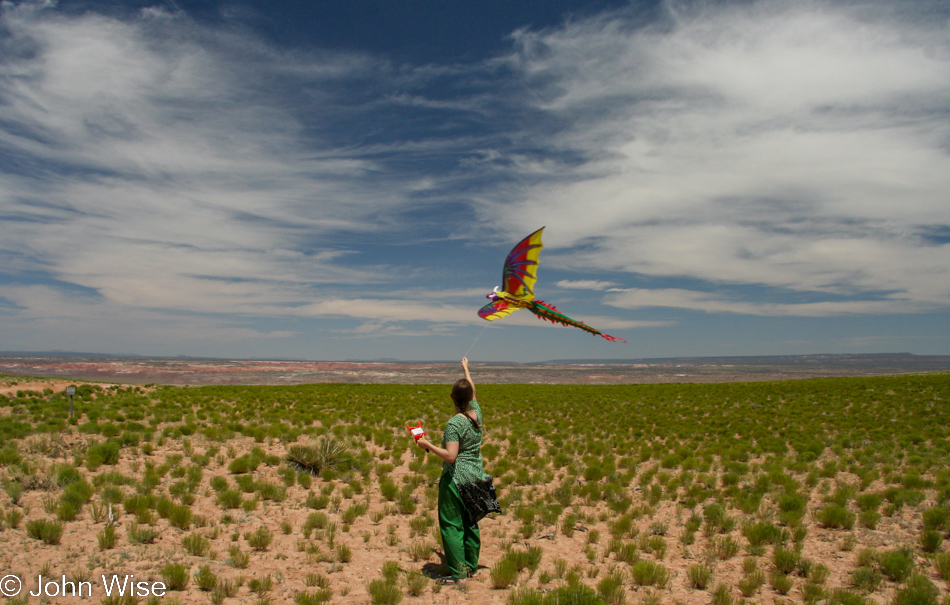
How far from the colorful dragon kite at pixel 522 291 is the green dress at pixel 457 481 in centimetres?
103

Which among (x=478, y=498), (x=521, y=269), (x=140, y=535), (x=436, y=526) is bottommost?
(x=436, y=526)

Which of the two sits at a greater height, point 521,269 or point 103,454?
point 521,269

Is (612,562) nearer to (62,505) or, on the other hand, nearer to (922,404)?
(62,505)

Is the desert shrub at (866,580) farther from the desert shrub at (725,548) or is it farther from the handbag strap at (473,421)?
the handbag strap at (473,421)

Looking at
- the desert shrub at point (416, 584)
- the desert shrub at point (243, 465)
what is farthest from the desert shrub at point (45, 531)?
the desert shrub at point (243, 465)

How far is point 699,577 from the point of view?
5316mm

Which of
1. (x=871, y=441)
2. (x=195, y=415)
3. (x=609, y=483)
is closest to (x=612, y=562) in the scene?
(x=609, y=483)

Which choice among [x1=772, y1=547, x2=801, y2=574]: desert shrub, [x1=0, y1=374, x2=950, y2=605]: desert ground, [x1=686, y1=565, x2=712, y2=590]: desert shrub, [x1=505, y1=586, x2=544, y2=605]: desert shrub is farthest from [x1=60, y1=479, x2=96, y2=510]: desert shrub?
[x1=772, y1=547, x2=801, y2=574]: desert shrub

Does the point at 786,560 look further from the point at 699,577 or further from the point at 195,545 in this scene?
the point at 195,545

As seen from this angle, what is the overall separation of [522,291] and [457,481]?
2.03 meters

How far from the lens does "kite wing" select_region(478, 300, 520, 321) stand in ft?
13.8

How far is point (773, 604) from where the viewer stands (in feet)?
15.9

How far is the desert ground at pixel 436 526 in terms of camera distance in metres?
4.96

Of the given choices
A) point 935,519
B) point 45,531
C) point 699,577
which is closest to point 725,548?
point 699,577
